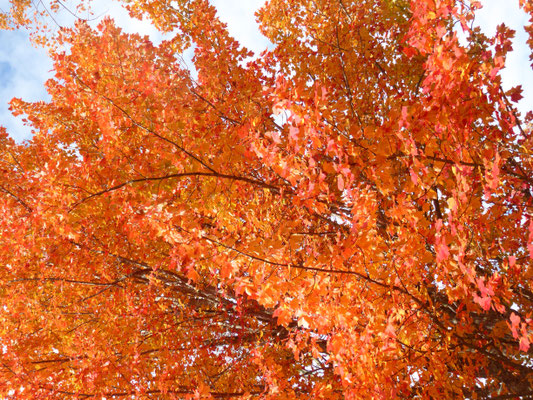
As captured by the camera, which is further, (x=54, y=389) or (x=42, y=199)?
(x=54, y=389)

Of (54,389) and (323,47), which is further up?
(323,47)

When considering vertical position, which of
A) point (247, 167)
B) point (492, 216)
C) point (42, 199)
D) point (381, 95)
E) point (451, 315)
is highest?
point (381, 95)

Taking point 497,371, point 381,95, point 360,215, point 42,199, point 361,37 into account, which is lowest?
point 497,371

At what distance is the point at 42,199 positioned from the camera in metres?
4.29

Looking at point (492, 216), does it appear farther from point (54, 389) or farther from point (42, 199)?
point (54, 389)

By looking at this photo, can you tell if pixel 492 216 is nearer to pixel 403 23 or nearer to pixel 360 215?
pixel 360 215

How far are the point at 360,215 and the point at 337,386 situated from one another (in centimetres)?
450

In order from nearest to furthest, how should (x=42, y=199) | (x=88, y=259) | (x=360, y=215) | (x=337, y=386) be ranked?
(x=360, y=215)
(x=42, y=199)
(x=337, y=386)
(x=88, y=259)

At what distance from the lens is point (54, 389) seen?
6012 mm

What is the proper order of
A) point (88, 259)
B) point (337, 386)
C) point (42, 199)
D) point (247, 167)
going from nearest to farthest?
point (42, 199) → point (247, 167) → point (337, 386) → point (88, 259)

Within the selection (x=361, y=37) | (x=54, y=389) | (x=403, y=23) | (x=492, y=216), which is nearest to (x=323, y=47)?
(x=361, y=37)

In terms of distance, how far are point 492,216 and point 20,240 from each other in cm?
778

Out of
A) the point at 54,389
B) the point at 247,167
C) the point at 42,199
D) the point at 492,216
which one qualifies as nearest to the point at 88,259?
the point at 54,389

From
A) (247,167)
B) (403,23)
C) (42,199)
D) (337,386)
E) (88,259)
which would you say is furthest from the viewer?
(88,259)
